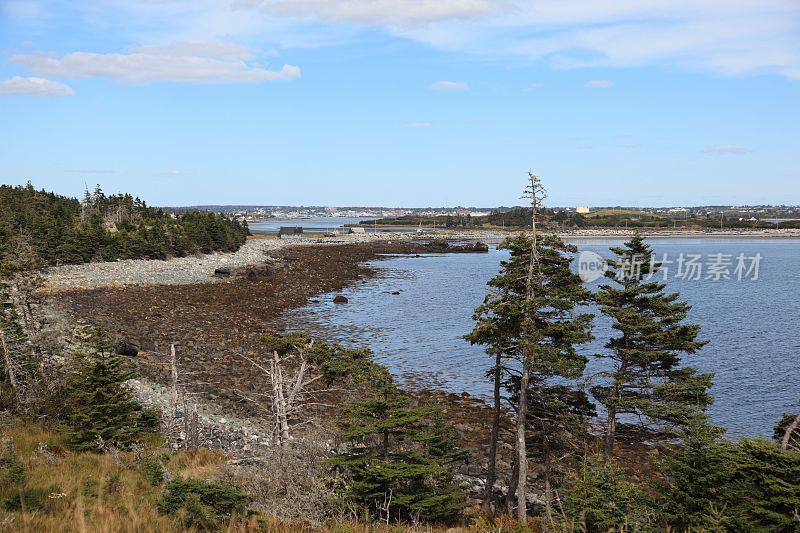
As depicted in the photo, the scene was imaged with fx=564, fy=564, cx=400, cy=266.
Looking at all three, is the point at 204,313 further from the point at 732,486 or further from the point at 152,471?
the point at 732,486

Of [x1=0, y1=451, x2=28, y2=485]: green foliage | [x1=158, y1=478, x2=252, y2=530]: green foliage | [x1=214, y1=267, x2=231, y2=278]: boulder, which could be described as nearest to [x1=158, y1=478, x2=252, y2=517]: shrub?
[x1=158, y1=478, x2=252, y2=530]: green foliage

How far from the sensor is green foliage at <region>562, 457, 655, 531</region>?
10508mm

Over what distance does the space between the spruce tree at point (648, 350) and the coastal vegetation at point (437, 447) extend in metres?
0.06

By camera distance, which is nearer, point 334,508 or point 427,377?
point 334,508

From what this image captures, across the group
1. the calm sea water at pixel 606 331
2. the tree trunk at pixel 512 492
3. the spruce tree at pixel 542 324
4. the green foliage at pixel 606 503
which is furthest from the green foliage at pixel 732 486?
the calm sea water at pixel 606 331

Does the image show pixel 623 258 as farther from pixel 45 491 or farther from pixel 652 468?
pixel 45 491

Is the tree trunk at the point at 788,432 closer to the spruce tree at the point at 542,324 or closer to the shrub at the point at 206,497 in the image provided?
the spruce tree at the point at 542,324

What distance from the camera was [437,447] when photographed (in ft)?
49.0

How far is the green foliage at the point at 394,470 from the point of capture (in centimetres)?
1223

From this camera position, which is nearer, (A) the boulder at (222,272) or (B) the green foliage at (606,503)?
(B) the green foliage at (606,503)

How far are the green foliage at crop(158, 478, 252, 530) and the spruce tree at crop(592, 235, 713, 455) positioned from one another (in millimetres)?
12652

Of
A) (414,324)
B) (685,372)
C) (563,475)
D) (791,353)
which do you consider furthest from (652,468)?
(414,324)

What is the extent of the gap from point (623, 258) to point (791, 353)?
2486 centimetres

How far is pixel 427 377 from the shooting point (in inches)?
1251
